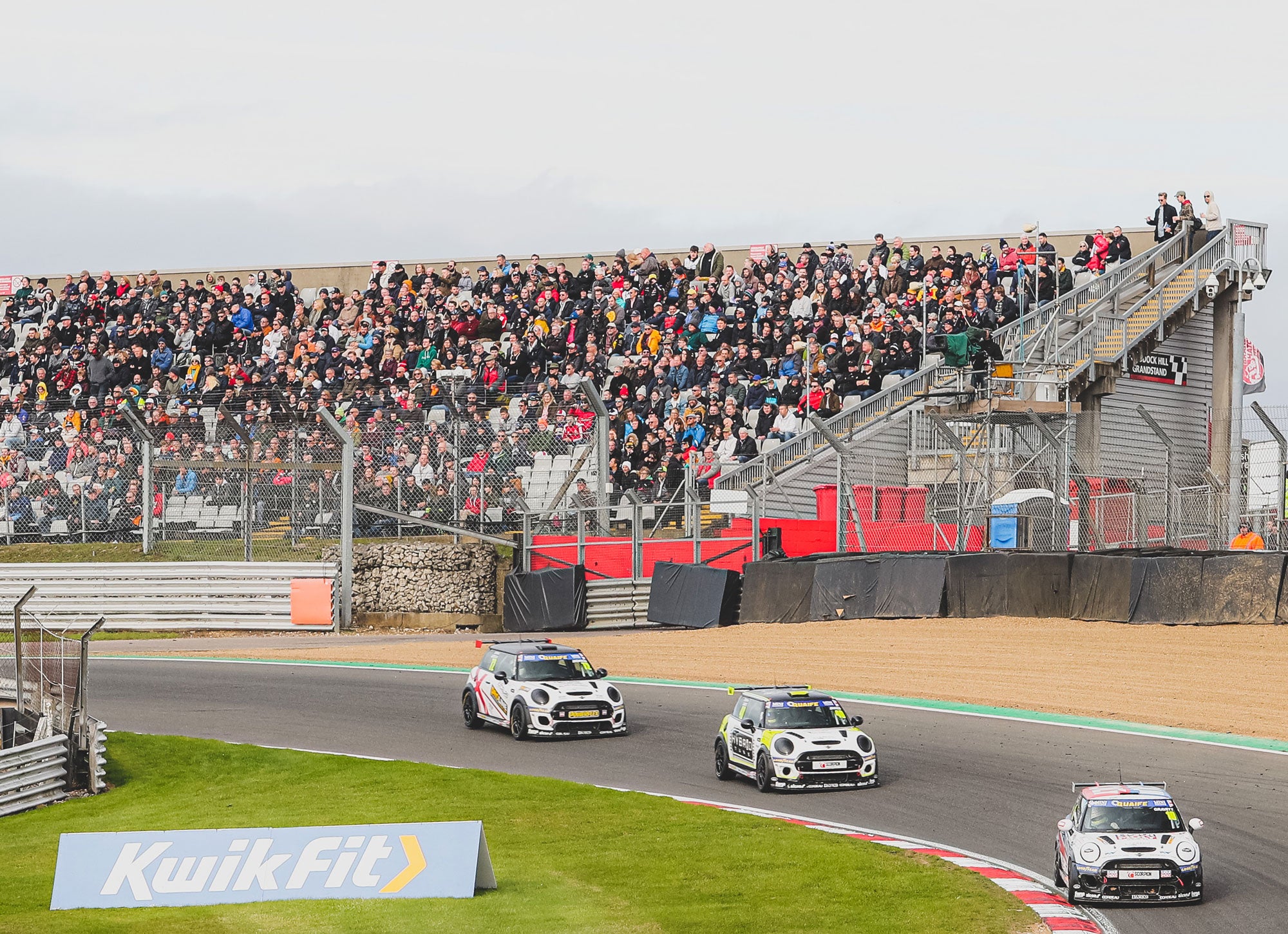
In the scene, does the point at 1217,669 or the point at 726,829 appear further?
the point at 1217,669

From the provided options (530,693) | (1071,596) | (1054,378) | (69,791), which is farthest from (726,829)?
(1054,378)

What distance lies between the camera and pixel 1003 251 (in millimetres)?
35688

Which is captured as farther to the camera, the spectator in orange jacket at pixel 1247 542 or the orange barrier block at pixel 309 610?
the orange barrier block at pixel 309 610

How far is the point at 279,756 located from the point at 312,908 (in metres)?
7.83

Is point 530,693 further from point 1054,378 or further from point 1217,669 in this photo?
point 1054,378

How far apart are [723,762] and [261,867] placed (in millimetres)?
6850

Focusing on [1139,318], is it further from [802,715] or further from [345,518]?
[802,715]

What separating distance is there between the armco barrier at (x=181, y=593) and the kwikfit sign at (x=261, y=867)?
18.8 m

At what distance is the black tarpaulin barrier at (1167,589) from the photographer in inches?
965

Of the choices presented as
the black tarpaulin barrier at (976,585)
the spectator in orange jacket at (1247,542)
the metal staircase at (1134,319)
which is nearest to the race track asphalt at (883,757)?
the black tarpaulin barrier at (976,585)

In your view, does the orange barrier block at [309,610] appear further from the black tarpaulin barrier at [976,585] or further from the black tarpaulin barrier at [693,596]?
the black tarpaulin barrier at [976,585]

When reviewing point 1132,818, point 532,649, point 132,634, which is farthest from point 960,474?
point 1132,818

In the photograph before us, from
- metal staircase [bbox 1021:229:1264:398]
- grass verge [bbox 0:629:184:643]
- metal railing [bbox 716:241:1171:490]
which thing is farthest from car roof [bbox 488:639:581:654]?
metal staircase [bbox 1021:229:1264:398]

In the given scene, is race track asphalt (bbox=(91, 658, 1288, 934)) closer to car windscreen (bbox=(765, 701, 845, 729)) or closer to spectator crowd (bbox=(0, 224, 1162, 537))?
car windscreen (bbox=(765, 701, 845, 729))
